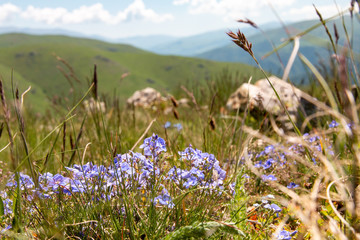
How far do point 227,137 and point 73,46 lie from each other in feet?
483

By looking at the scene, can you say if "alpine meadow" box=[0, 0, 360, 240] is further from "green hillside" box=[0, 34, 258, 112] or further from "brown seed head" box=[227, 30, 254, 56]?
"green hillside" box=[0, 34, 258, 112]

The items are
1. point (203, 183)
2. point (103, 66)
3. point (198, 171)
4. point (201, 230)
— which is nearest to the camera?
point (201, 230)

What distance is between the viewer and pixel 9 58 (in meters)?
122

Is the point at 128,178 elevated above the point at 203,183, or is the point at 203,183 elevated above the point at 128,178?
the point at 128,178

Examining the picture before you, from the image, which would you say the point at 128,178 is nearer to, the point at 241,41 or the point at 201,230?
the point at 201,230

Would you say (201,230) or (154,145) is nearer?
(201,230)

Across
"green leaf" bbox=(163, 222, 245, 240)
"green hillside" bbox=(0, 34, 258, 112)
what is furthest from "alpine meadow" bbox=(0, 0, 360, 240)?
"green hillside" bbox=(0, 34, 258, 112)

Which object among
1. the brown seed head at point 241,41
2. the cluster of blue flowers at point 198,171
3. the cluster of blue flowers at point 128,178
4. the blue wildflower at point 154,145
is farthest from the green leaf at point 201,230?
Result: the brown seed head at point 241,41

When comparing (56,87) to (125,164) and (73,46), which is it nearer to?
(73,46)

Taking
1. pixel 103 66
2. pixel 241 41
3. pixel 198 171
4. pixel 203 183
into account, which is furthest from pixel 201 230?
pixel 103 66

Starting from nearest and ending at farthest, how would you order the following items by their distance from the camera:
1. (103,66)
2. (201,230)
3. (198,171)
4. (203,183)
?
(201,230)
(198,171)
(203,183)
(103,66)

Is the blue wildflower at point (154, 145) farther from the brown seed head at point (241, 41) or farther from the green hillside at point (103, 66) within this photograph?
the green hillside at point (103, 66)

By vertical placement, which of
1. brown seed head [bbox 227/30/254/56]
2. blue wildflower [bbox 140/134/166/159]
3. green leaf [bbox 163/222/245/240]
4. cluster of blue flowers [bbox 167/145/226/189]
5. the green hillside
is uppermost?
brown seed head [bbox 227/30/254/56]

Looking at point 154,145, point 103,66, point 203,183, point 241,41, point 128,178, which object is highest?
point 241,41
